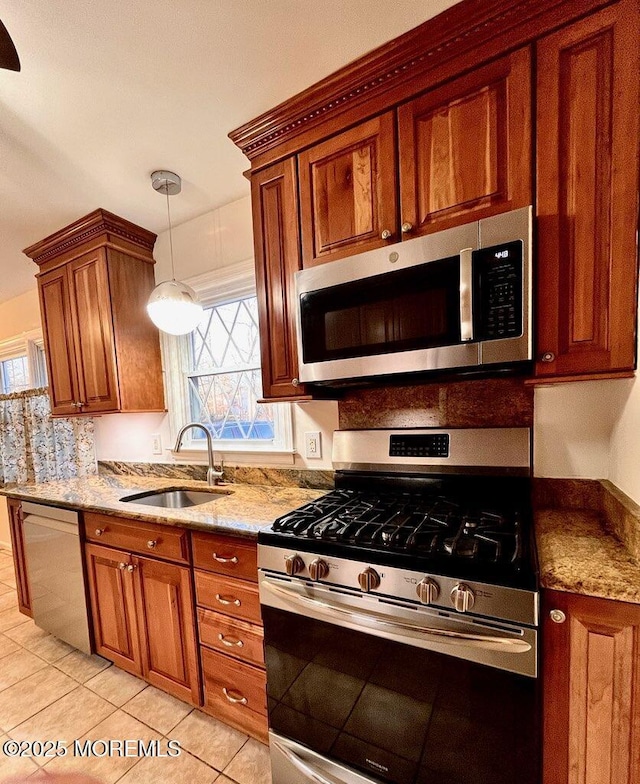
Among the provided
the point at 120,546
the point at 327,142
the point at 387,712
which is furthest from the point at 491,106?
the point at 120,546

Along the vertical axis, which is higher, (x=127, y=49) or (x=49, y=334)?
(x=127, y=49)

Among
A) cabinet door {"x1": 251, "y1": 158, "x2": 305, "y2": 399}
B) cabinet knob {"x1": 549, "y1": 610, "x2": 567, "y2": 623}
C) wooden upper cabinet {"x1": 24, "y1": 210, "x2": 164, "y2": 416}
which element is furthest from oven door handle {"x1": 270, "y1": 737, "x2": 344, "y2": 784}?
wooden upper cabinet {"x1": 24, "y1": 210, "x2": 164, "y2": 416}

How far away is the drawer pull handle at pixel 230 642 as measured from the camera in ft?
4.37

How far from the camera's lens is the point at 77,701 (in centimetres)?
166

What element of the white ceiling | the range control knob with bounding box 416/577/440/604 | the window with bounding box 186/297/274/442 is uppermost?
the white ceiling

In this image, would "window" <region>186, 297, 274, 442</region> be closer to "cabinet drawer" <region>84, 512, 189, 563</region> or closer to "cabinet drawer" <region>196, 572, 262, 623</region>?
"cabinet drawer" <region>84, 512, 189, 563</region>

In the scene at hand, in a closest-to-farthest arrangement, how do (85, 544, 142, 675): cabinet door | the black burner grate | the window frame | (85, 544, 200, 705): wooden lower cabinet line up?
the black burner grate
(85, 544, 200, 705): wooden lower cabinet
(85, 544, 142, 675): cabinet door
the window frame

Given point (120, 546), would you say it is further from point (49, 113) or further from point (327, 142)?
point (327, 142)

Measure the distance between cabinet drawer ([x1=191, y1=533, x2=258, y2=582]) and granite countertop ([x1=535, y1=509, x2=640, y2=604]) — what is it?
91cm

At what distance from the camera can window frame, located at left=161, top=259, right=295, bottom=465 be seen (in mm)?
1900

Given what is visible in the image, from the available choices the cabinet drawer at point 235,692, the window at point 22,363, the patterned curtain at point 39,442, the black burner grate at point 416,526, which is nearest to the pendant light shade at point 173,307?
the black burner grate at point 416,526

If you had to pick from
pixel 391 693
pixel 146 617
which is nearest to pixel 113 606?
pixel 146 617

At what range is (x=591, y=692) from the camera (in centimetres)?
80

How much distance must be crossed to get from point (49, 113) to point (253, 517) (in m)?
1.77
